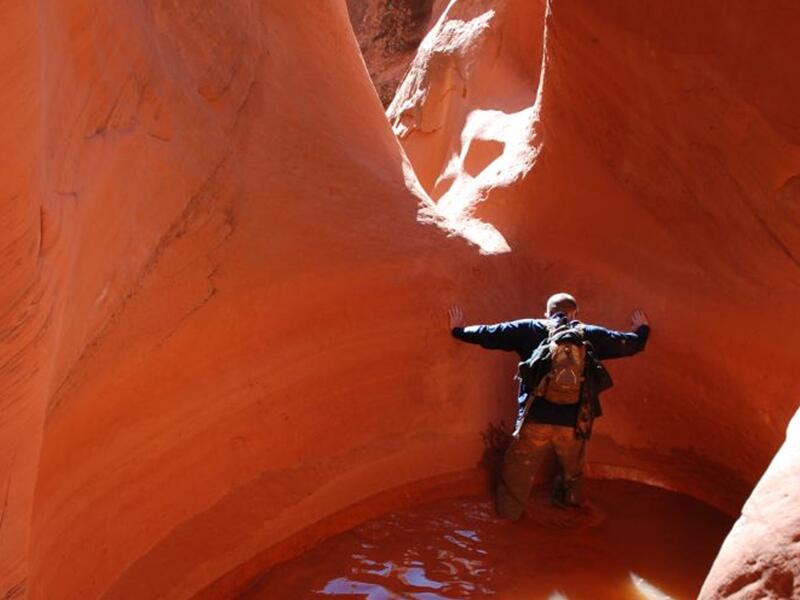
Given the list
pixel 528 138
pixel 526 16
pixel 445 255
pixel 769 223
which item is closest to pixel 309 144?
pixel 445 255

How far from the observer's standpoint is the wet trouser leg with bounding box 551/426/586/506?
14.5 feet

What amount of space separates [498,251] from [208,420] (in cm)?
223

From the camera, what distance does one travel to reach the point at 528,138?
578 cm

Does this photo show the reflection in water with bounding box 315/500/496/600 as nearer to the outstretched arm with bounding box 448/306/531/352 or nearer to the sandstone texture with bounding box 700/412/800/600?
the outstretched arm with bounding box 448/306/531/352

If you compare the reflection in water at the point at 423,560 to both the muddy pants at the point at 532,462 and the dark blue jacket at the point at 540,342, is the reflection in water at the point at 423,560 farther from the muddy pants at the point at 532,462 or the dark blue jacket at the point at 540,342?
the dark blue jacket at the point at 540,342

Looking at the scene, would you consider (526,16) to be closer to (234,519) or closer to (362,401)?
(362,401)

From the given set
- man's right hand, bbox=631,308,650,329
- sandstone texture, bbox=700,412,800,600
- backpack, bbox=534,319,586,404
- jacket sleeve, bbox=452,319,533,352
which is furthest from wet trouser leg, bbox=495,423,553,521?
sandstone texture, bbox=700,412,800,600

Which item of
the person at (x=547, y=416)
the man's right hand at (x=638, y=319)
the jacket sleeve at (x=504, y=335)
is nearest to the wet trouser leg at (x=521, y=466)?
the person at (x=547, y=416)

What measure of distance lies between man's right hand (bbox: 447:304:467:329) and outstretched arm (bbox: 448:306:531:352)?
0.13 meters

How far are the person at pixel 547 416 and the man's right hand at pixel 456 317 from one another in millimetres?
201

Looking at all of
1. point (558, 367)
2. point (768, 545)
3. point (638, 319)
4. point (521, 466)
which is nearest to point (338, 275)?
point (558, 367)

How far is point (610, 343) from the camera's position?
4527mm

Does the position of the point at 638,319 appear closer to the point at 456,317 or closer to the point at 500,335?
the point at 500,335

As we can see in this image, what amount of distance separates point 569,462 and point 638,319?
984 mm
